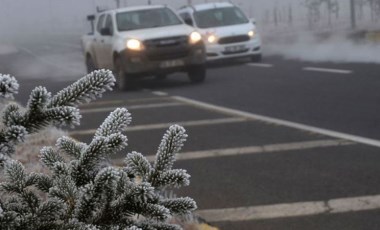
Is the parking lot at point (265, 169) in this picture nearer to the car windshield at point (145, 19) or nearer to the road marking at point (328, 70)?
the road marking at point (328, 70)

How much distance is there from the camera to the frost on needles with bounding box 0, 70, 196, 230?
1.87 meters

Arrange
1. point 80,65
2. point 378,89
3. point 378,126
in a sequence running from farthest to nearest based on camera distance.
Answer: point 80,65, point 378,89, point 378,126

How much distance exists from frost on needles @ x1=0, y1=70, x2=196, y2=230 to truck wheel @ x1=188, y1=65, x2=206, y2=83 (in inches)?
587

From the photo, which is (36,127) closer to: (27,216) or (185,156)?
(27,216)

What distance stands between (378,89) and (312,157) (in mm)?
5844

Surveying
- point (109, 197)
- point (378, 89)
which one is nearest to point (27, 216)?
point (109, 197)

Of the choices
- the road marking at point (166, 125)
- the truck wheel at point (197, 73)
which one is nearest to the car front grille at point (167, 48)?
the truck wheel at point (197, 73)

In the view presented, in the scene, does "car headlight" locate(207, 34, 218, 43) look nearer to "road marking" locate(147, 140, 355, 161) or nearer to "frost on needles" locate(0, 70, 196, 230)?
"road marking" locate(147, 140, 355, 161)

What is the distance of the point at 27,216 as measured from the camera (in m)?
2.00

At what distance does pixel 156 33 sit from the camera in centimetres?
1675

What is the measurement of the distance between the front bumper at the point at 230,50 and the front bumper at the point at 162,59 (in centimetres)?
464

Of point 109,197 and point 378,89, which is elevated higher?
point 109,197

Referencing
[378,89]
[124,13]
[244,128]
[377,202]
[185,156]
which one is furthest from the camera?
[124,13]

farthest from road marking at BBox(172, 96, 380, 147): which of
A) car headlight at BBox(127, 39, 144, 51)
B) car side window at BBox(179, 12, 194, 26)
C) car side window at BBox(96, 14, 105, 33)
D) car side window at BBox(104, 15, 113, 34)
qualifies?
car side window at BBox(179, 12, 194, 26)
